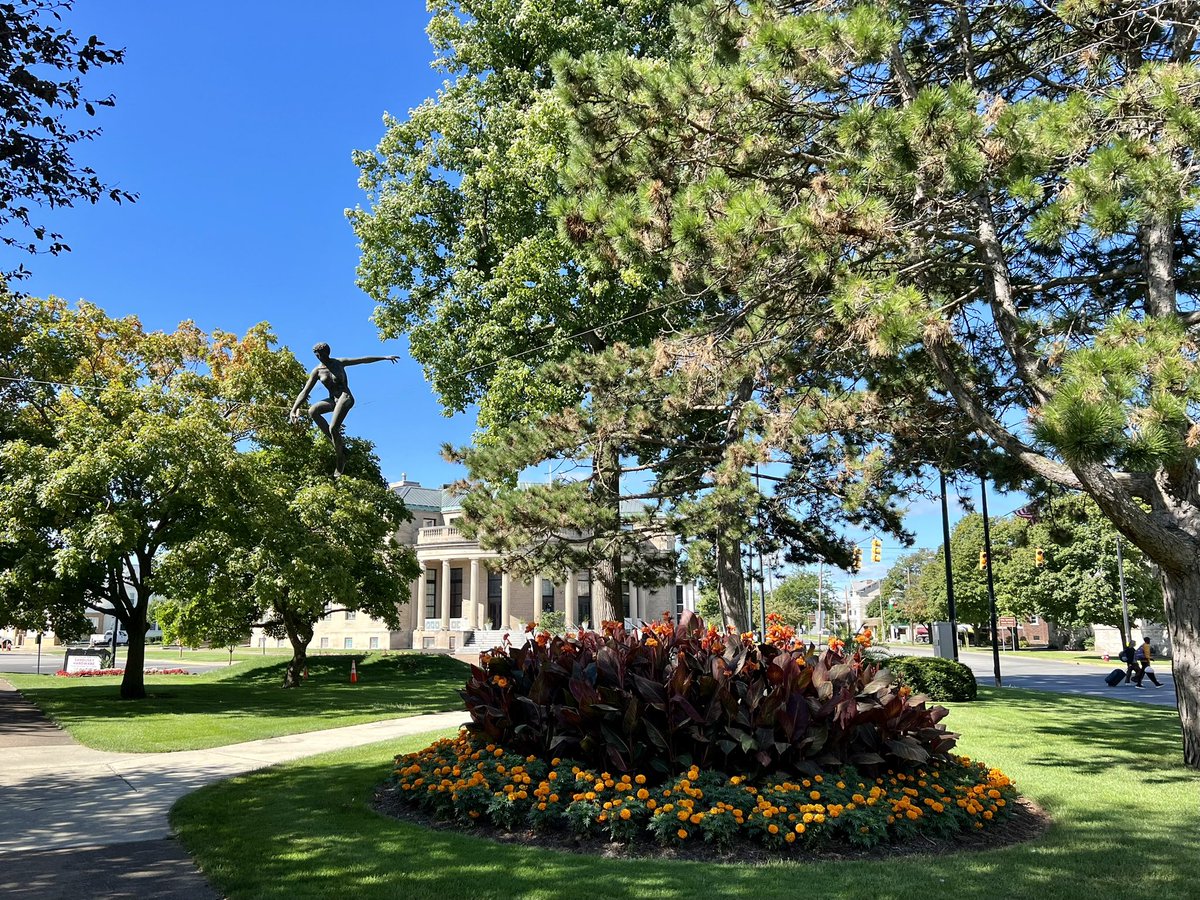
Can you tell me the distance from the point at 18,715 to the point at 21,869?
1377 cm

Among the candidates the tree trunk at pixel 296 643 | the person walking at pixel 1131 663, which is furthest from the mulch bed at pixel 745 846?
the person walking at pixel 1131 663

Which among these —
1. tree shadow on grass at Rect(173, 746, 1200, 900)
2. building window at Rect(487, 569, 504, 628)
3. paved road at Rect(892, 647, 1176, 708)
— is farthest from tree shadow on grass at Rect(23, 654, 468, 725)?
building window at Rect(487, 569, 504, 628)

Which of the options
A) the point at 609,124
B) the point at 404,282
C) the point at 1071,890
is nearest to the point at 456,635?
the point at 404,282

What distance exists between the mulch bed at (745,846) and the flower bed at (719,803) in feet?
0.21

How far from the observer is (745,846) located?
242 inches

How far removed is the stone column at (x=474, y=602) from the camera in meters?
67.8

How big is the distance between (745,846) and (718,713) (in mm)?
1191

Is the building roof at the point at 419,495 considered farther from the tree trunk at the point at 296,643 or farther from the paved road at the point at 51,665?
the tree trunk at the point at 296,643

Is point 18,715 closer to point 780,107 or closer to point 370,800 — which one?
point 370,800

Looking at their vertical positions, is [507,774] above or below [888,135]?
below

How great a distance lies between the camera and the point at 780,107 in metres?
9.59

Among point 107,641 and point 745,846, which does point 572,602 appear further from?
point 745,846

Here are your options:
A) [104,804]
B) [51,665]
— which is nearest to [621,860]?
[104,804]

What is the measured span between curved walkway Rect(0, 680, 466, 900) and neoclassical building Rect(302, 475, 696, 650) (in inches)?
1899
